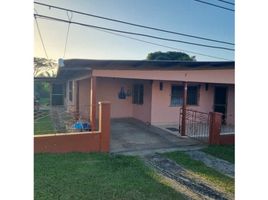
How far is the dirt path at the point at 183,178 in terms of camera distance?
14.6 ft

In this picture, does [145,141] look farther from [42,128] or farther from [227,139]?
[42,128]

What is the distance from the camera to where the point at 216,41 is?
1276 centimetres

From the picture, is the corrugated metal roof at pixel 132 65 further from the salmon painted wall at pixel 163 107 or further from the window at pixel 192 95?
the window at pixel 192 95

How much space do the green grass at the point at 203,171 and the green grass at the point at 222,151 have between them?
942 mm

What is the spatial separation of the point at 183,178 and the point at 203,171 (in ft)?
2.32

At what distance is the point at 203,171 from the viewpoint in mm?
5668

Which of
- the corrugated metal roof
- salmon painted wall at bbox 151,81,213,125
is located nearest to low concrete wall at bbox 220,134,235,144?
the corrugated metal roof

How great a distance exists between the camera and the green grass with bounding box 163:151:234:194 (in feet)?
16.1

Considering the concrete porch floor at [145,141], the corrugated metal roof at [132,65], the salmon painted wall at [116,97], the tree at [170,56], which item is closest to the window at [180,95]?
the salmon painted wall at [116,97]

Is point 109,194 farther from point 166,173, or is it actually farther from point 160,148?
point 160,148

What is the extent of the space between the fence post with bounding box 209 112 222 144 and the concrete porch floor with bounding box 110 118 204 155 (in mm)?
445

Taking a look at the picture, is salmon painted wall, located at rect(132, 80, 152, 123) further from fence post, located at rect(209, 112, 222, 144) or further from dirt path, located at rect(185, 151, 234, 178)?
dirt path, located at rect(185, 151, 234, 178)
